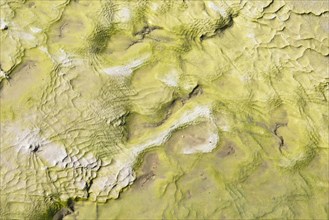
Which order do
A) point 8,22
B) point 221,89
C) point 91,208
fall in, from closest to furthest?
point 91,208, point 221,89, point 8,22

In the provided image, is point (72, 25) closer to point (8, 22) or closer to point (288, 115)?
point (8, 22)

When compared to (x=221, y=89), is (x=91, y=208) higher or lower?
lower

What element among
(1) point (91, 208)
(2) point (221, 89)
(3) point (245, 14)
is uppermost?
(3) point (245, 14)

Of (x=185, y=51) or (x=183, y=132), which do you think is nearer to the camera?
(x=183, y=132)

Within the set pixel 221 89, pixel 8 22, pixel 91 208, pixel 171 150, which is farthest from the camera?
pixel 8 22

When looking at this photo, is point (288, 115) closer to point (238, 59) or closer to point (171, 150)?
point (238, 59)

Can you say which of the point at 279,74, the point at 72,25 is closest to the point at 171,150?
the point at 279,74
